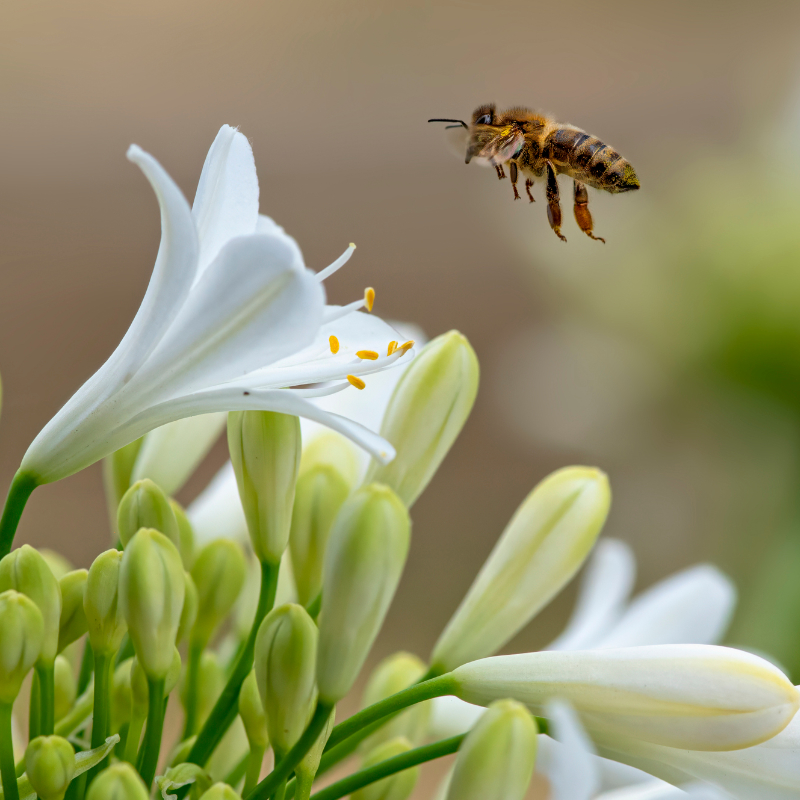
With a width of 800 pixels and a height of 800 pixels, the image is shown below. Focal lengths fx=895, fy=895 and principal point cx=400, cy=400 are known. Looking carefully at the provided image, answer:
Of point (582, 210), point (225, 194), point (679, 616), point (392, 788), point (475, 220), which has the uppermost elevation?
point (475, 220)

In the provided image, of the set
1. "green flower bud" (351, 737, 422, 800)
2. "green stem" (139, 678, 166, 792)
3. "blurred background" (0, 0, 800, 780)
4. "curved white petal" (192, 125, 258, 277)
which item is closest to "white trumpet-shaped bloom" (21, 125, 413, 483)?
"curved white petal" (192, 125, 258, 277)

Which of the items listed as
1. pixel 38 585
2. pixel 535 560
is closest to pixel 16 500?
pixel 38 585

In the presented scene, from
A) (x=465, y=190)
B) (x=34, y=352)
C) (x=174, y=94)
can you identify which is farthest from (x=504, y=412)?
(x=174, y=94)

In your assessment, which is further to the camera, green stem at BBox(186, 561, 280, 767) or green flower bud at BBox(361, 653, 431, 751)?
green flower bud at BBox(361, 653, 431, 751)

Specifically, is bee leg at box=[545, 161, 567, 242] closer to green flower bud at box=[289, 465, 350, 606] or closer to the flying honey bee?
the flying honey bee

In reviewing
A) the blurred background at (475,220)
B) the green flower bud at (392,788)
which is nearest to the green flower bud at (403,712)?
the green flower bud at (392,788)

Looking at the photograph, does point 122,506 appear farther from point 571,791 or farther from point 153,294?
point 571,791

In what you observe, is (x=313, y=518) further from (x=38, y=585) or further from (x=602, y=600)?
(x=602, y=600)
